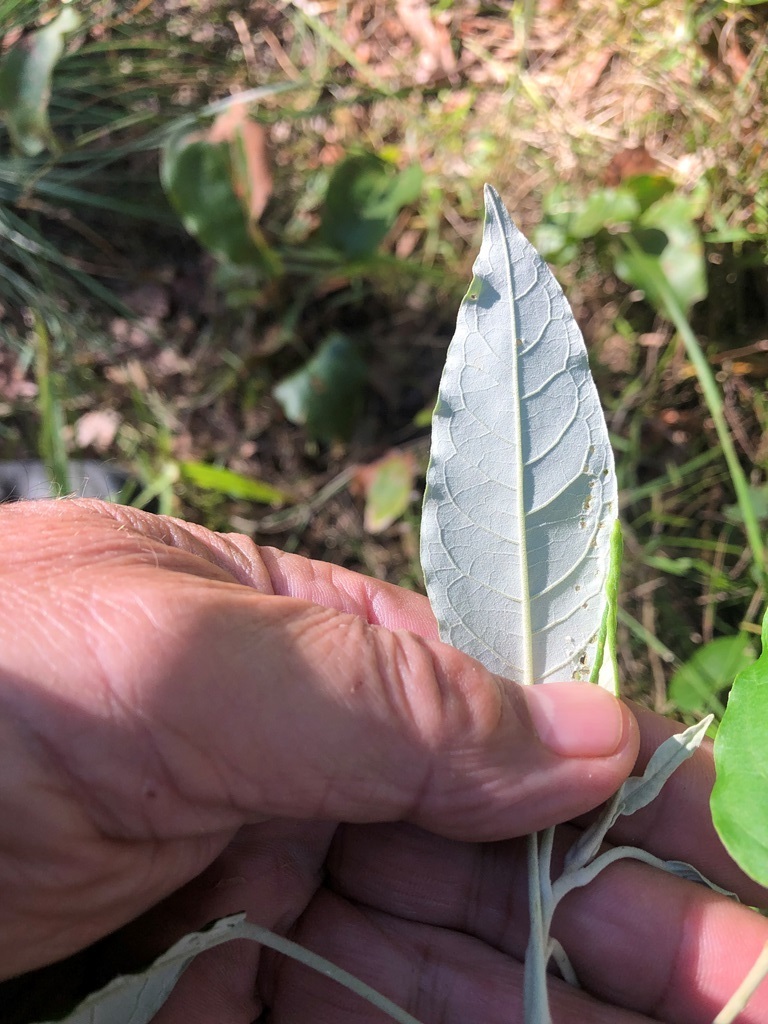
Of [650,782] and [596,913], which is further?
[596,913]

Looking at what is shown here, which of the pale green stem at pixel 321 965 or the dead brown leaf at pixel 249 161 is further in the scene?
the dead brown leaf at pixel 249 161

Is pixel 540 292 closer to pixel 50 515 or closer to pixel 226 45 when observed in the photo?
pixel 50 515

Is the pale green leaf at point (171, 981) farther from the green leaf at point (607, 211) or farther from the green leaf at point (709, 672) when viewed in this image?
the green leaf at point (607, 211)

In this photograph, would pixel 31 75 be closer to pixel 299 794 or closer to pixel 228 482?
pixel 228 482

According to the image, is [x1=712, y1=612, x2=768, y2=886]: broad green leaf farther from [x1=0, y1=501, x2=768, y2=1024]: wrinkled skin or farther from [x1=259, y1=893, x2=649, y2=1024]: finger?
[x1=259, y1=893, x2=649, y2=1024]: finger

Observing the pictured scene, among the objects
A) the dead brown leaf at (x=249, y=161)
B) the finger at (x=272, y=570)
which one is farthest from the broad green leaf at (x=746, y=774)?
the dead brown leaf at (x=249, y=161)

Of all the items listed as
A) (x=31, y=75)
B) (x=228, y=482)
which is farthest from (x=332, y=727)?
(x=31, y=75)

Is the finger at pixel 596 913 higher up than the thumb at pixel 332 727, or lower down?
lower down
